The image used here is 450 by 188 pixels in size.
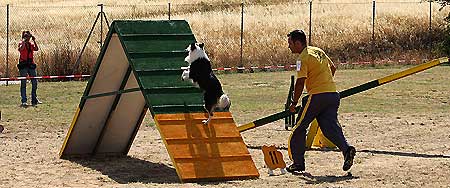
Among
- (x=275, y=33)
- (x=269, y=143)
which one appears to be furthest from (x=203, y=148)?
(x=275, y=33)

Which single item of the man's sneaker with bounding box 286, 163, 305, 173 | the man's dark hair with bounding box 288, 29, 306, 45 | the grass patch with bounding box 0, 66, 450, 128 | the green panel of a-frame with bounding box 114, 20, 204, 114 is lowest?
the grass patch with bounding box 0, 66, 450, 128

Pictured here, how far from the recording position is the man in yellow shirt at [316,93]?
11.3 metres

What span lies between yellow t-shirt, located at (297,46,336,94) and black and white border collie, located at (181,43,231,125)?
116 cm

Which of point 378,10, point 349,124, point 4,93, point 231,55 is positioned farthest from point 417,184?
point 378,10

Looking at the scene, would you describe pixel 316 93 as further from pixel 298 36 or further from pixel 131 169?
pixel 131 169

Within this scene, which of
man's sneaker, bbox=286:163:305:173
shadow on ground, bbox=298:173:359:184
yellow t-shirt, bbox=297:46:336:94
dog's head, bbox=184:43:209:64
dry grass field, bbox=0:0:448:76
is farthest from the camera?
dry grass field, bbox=0:0:448:76

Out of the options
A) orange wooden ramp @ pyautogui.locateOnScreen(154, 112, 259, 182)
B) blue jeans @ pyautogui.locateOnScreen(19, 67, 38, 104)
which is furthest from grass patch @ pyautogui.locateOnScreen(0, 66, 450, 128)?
orange wooden ramp @ pyautogui.locateOnScreen(154, 112, 259, 182)

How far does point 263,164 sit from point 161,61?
1842 mm

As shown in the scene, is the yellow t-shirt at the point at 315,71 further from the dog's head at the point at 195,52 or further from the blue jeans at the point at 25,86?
the blue jeans at the point at 25,86

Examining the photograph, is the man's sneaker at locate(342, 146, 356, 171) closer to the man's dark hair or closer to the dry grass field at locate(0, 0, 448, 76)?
the man's dark hair

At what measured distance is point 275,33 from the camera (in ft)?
120

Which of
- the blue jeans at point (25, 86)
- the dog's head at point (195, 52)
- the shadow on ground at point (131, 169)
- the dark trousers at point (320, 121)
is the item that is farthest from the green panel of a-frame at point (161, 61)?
the blue jeans at point (25, 86)

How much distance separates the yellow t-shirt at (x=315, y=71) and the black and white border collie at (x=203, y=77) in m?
1.16

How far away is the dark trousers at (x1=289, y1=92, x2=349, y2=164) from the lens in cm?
1135
